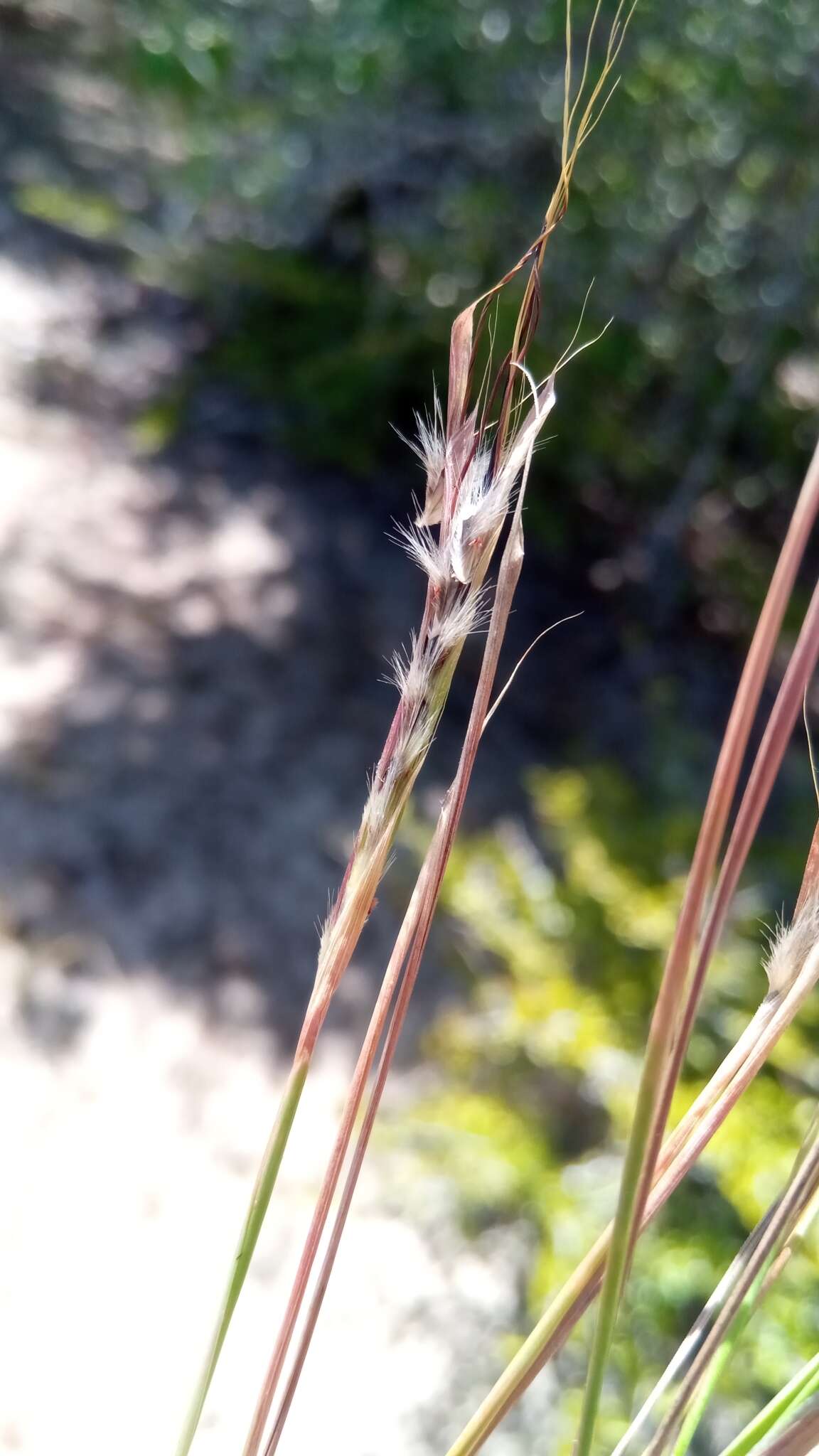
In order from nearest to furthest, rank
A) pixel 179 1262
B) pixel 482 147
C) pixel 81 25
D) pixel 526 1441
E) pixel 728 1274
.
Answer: pixel 728 1274 < pixel 526 1441 < pixel 179 1262 < pixel 482 147 < pixel 81 25

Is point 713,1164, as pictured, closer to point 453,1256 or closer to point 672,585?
point 453,1256

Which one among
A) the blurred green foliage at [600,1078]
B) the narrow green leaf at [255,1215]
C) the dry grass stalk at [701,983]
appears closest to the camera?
the dry grass stalk at [701,983]

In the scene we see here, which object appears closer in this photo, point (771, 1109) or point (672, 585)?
point (771, 1109)

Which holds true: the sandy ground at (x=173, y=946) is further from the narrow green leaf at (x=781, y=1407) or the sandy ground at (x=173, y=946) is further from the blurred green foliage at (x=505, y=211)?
the narrow green leaf at (x=781, y=1407)

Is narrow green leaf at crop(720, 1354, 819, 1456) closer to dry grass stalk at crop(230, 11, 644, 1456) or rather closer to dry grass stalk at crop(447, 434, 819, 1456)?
dry grass stalk at crop(447, 434, 819, 1456)

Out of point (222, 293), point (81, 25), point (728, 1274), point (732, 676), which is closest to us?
point (728, 1274)

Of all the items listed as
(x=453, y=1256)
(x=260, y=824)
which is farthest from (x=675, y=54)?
(x=453, y=1256)

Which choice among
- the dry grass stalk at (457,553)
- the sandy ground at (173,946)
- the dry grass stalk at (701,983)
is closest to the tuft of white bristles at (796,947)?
the dry grass stalk at (701,983)

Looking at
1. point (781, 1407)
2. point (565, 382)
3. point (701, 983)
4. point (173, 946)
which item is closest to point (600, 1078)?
point (173, 946)
